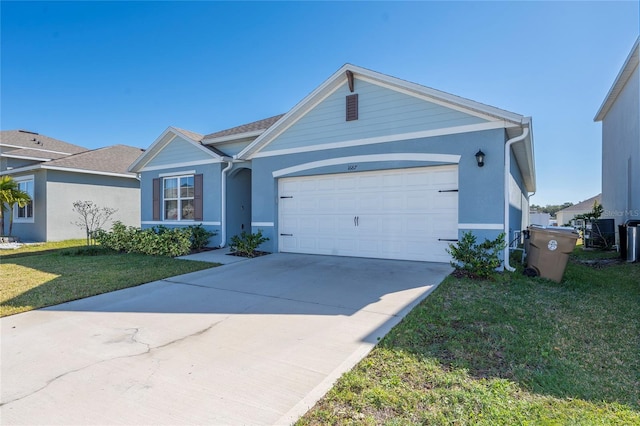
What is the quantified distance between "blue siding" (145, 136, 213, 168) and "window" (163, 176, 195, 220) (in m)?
0.65

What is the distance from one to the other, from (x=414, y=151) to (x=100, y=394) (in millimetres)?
7197

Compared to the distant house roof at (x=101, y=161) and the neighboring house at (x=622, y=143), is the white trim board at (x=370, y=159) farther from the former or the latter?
the neighboring house at (x=622, y=143)

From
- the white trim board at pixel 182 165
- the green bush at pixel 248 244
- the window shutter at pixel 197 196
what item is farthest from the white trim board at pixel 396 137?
the window shutter at pixel 197 196

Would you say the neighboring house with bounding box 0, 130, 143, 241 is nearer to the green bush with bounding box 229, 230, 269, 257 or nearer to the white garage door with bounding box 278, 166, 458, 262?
the green bush with bounding box 229, 230, 269, 257

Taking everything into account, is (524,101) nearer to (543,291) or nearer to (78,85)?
(543,291)

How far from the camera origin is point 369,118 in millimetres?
8469

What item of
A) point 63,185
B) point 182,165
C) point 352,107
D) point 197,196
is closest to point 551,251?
point 352,107

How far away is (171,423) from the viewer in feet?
7.39

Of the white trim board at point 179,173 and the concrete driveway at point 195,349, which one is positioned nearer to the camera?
the concrete driveway at point 195,349

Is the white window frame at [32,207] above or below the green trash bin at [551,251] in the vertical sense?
above

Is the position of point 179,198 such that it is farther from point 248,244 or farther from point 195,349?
point 195,349

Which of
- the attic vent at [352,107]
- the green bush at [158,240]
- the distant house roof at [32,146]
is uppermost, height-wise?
the distant house roof at [32,146]

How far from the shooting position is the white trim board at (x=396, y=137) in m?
7.16

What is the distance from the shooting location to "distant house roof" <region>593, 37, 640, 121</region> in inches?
442
